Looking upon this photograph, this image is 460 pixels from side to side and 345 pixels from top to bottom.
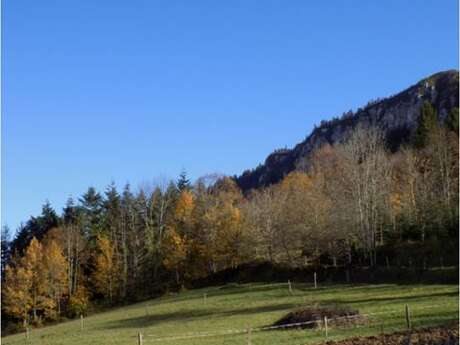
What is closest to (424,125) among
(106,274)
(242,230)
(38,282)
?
(242,230)

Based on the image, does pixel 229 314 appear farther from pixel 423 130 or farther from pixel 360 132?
pixel 423 130

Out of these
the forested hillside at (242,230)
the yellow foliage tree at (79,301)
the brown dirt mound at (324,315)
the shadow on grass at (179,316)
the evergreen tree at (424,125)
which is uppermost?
the evergreen tree at (424,125)

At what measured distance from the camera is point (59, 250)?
86125 millimetres

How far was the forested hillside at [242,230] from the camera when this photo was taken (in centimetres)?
6619

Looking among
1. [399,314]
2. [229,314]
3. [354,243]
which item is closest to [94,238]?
[354,243]

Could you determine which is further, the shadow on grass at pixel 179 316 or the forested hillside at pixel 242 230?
the forested hillside at pixel 242 230

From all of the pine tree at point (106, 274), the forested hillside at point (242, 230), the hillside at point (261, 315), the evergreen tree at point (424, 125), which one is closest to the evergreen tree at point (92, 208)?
the forested hillside at point (242, 230)

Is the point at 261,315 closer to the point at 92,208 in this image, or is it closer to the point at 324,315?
the point at 324,315

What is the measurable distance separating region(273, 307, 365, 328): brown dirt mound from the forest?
1043 inches

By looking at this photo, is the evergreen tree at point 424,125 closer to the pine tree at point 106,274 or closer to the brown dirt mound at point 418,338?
the pine tree at point 106,274

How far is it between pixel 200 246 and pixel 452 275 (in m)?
42.0

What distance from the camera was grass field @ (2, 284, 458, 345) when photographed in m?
28.4

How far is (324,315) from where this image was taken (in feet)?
101

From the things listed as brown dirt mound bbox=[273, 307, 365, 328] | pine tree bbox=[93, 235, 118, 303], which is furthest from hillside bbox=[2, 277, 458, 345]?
pine tree bbox=[93, 235, 118, 303]
